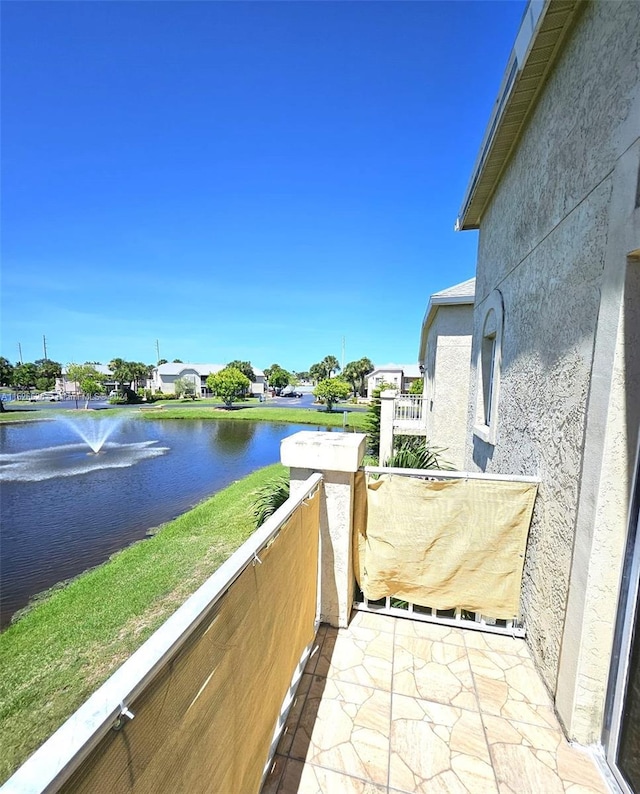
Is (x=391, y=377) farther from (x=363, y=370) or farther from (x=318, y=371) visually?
(x=318, y=371)

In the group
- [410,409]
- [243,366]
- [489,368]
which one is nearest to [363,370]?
[243,366]

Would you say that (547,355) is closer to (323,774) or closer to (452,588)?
(452,588)

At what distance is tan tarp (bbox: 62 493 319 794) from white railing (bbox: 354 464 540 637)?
127 cm

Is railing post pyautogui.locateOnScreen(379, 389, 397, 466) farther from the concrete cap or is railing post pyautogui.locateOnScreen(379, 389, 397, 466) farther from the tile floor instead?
the concrete cap

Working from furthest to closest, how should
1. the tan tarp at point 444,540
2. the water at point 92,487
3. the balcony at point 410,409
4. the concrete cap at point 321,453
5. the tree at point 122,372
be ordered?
the tree at point 122,372 → the balcony at point 410,409 → the water at point 92,487 → the tan tarp at point 444,540 → the concrete cap at point 321,453

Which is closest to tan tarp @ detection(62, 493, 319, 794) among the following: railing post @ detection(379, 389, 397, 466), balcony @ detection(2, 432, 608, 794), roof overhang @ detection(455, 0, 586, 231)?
balcony @ detection(2, 432, 608, 794)

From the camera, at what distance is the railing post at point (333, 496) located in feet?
10.1

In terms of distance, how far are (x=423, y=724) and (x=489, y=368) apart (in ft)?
16.7

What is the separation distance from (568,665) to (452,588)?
42.0 inches

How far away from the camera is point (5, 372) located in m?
70.0

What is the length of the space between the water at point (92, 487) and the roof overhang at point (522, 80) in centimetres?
971

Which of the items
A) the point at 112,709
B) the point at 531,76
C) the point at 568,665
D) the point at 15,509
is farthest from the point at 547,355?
the point at 15,509

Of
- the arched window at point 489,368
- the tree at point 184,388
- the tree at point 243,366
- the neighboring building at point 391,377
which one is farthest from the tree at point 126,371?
the arched window at point 489,368

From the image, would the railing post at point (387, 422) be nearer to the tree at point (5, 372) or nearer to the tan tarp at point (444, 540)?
the tan tarp at point (444, 540)
